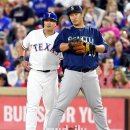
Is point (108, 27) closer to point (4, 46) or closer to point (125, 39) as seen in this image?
point (125, 39)

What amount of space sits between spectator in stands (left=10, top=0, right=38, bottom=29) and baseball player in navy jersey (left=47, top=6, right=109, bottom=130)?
7.38m

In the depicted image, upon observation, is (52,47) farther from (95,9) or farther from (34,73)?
(95,9)

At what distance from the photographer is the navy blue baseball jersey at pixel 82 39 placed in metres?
9.92

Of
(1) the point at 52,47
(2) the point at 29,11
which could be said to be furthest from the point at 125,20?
(1) the point at 52,47

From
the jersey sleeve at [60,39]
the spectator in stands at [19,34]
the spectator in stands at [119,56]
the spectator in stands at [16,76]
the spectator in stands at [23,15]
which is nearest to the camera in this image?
the jersey sleeve at [60,39]

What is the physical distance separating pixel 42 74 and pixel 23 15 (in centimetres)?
705

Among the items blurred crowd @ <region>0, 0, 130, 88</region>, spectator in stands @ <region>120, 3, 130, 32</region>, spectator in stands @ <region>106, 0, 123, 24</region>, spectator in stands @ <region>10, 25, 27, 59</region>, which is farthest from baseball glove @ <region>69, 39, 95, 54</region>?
spectator in stands @ <region>106, 0, 123, 24</region>

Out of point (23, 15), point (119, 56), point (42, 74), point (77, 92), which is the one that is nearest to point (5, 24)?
point (23, 15)

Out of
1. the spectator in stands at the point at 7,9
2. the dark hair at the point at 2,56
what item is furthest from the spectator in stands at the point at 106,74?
the spectator in stands at the point at 7,9

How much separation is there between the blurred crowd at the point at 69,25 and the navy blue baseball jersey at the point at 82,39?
10.9ft

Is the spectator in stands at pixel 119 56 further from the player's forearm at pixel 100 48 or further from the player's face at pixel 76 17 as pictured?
the player's face at pixel 76 17

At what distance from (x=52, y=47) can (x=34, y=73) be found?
0.46 m

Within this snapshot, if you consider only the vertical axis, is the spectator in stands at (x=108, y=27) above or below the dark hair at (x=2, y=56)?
above

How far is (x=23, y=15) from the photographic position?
17.7 metres
